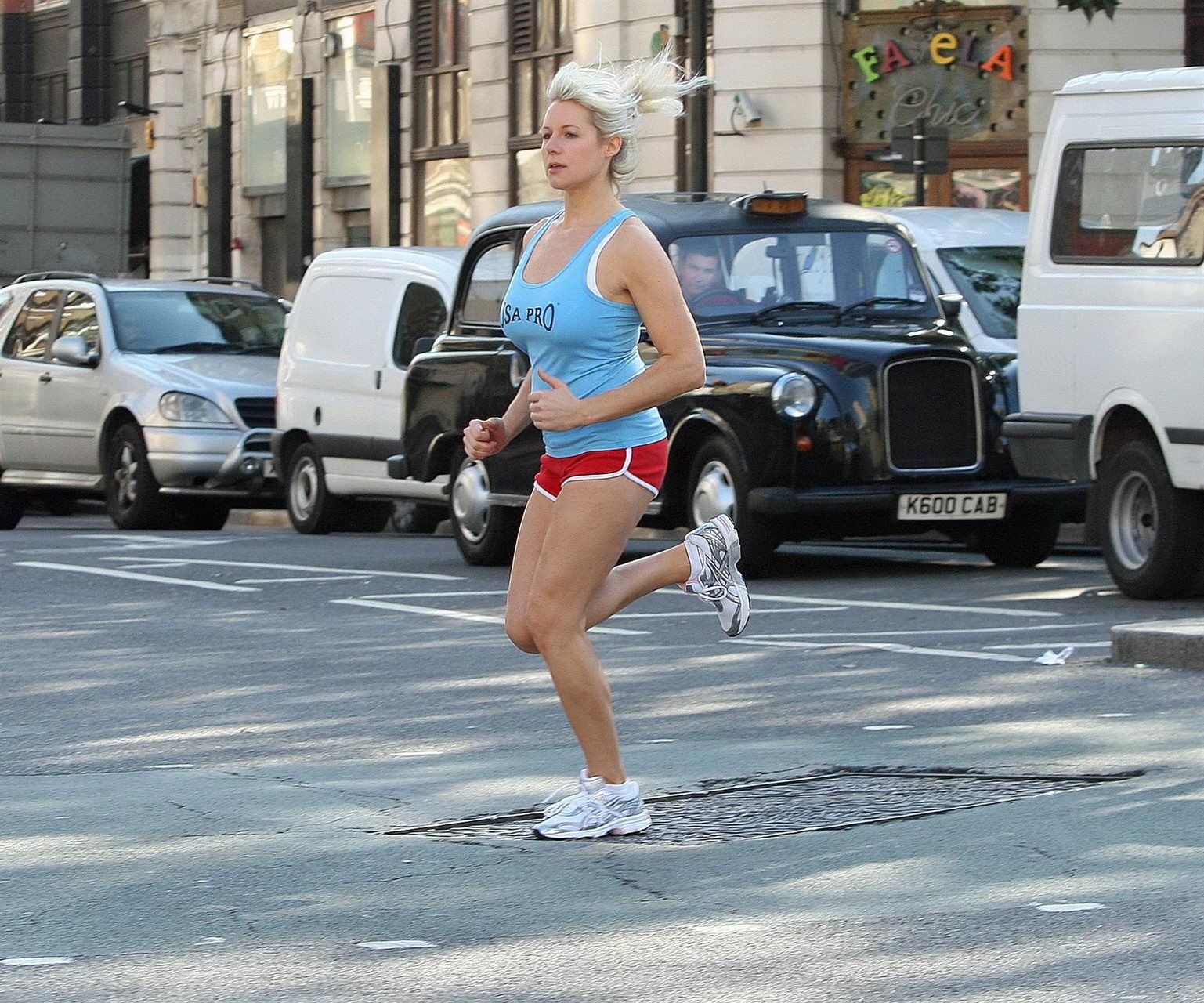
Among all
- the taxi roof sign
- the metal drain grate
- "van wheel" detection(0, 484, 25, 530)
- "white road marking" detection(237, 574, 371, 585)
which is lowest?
"van wheel" detection(0, 484, 25, 530)

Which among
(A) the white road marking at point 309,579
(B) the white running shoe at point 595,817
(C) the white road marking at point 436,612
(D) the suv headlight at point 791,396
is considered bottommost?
(A) the white road marking at point 309,579

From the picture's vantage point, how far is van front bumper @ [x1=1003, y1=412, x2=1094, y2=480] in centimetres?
1202

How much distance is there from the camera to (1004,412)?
13.1m

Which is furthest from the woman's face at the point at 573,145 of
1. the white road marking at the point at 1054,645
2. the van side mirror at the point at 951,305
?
the van side mirror at the point at 951,305

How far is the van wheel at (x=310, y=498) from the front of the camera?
1783 cm

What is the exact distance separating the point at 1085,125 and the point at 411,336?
5.95m

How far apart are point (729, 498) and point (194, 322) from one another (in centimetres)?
799

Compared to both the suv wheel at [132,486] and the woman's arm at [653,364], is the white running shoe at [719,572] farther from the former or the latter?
the suv wheel at [132,486]

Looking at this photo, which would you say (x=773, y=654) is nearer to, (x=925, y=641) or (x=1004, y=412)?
(x=925, y=641)

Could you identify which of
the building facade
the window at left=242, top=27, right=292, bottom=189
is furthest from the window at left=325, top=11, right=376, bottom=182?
the window at left=242, top=27, right=292, bottom=189

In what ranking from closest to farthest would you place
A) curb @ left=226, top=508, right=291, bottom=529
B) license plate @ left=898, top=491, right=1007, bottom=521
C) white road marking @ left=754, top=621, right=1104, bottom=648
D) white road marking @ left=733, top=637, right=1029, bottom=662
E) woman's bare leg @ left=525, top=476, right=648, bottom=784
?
woman's bare leg @ left=525, top=476, right=648, bottom=784 < white road marking @ left=733, top=637, right=1029, bottom=662 < white road marking @ left=754, top=621, right=1104, bottom=648 < license plate @ left=898, top=491, right=1007, bottom=521 < curb @ left=226, top=508, right=291, bottom=529

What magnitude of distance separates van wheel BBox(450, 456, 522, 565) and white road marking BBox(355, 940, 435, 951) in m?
9.22

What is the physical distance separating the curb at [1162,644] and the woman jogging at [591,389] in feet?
11.7

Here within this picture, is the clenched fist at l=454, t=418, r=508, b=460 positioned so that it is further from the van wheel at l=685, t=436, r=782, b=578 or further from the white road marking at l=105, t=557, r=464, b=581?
the white road marking at l=105, t=557, r=464, b=581
